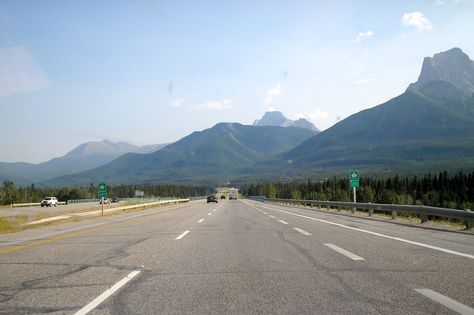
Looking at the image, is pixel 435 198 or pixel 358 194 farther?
pixel 358 194

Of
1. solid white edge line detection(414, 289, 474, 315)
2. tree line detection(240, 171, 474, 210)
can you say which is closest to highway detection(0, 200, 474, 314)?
solid white edge line detection(414, 289, 474, 315)

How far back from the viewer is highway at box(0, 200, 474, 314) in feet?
19.2

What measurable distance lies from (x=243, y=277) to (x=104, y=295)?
93.2 inches

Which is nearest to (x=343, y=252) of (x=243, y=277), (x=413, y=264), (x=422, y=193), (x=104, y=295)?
(x=413, y=264)

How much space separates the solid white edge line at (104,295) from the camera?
18.8 ft

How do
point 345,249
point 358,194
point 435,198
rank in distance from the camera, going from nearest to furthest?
point 345,249, point 435,198, point 358,194

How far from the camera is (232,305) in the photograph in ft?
19.3

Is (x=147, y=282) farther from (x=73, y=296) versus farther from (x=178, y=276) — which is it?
(x=73, y=296)

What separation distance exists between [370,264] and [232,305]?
3.90m

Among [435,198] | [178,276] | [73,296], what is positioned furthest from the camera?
[435,198]

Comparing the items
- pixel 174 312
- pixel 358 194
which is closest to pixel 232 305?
pixel 174 312

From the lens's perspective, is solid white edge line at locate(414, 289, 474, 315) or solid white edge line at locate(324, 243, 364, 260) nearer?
solid white edge line at locate(414, 289, 474, 315)

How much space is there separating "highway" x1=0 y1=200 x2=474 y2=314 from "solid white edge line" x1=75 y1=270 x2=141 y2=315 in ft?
0.05

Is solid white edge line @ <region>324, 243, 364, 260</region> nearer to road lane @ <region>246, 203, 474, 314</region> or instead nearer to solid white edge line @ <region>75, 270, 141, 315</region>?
road lane @ <region>246, 203, 474, 314</region>
